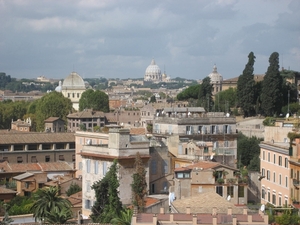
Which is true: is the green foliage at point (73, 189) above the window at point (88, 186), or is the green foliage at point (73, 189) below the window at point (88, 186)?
below

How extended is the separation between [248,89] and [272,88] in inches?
157

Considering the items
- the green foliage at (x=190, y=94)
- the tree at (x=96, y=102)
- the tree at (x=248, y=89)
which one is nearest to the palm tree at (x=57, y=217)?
A: the tree at (x=248, y=89)

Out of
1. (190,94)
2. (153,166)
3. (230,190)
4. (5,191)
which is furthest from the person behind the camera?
(190,94)

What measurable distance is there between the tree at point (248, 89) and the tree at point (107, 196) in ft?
160

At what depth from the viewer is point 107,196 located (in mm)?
43062

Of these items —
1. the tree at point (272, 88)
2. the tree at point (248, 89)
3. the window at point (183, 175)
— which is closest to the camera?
the window at point (183, 175)

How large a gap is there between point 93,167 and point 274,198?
10.1m

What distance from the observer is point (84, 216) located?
156 feet

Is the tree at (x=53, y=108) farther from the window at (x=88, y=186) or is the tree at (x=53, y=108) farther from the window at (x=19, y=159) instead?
the window at (x=88, y=186)

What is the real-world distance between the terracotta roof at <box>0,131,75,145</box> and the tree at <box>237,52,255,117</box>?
80.5 ft

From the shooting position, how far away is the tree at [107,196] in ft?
136

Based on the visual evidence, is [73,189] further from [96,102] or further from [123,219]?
[96,102]

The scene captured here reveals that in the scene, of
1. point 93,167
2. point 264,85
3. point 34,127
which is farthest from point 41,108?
point 93,167

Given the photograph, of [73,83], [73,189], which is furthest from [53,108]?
[73,189]
